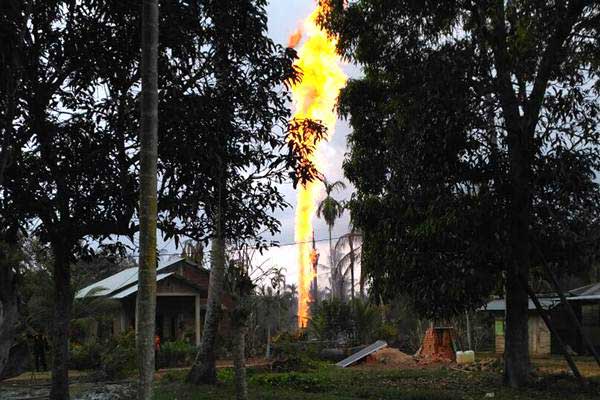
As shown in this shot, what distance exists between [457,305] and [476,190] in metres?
2.55

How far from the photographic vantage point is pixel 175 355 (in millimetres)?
26906

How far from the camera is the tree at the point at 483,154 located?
13326 millimetres

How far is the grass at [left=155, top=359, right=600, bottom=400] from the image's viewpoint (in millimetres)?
14117

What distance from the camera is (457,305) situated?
13.8m

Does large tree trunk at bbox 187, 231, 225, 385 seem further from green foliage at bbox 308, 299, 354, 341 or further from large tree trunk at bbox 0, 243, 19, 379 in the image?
green foliage at bbox 308, 299, 354, 341

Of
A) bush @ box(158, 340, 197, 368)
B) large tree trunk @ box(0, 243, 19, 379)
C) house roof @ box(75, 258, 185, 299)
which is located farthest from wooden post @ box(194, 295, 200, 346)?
large tree trunk @ box(0, 243, 19, 379)

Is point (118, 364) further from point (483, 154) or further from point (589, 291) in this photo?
point (589, 291)

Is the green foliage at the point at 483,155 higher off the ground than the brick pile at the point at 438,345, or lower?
higher

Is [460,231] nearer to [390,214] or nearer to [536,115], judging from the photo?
[390,214]

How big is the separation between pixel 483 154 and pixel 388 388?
643cm

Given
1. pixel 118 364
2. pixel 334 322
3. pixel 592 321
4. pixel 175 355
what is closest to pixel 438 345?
pixel 334 322

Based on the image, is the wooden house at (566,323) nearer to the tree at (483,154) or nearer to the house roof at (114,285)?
the tree at (483,154)

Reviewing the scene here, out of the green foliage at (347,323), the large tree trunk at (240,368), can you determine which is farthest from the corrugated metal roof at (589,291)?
the large tree trunk at (240,368)

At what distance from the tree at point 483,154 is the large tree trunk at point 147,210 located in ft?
25.2
